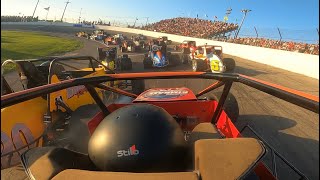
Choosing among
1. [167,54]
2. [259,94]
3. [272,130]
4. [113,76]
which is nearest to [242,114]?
[272,130]

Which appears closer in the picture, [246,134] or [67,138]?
[67,138]

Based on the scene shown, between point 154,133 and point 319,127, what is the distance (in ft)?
4.19

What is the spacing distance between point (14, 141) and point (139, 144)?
2.65 meters

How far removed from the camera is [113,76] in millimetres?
3160

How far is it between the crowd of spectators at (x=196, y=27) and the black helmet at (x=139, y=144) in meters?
48.9

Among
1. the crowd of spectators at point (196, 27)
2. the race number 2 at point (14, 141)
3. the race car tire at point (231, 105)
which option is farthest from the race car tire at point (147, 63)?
the crowd of spectators at point (196, 27)

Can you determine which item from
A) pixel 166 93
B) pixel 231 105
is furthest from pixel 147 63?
pixel 166 93

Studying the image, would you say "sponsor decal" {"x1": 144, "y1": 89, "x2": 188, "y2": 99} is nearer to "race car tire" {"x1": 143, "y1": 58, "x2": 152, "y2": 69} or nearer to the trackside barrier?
the trackside barrier

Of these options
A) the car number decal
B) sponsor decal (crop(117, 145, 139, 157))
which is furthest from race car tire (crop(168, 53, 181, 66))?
sponsor decal (crop(117, 145, 139, 157))

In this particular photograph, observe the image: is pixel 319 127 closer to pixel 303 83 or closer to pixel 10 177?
pixel 10 177

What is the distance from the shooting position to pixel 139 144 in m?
2.13

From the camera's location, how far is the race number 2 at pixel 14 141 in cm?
387

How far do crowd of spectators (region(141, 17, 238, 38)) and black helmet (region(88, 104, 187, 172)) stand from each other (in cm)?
4895

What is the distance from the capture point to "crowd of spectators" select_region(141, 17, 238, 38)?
182 feet
